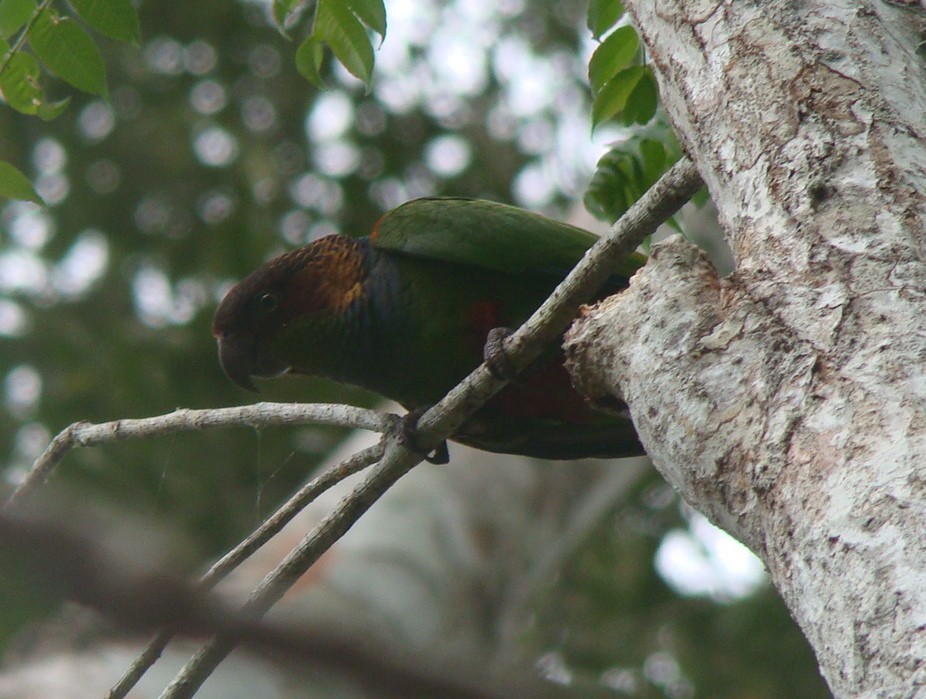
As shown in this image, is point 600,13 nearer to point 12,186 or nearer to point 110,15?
point 110,15

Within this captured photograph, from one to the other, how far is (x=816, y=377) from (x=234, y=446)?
6.84 meters

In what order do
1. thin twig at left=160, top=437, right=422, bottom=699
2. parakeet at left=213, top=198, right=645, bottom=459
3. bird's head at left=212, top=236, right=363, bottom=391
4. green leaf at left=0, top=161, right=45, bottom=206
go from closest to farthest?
1. thin twig at left=160, top=437, right=422, bottom=699
2. green leaf at left=0, top=161, right=45, bottom=206
3. parakeet at left=213, top=198, right=645, bottom=459
4. bird's head at left=212, top=236, right=363, bottom=391

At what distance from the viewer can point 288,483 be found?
869 centimetres

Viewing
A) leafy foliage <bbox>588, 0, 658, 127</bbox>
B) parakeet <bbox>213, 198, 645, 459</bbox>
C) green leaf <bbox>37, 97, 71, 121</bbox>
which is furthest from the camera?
parakeet <bbox>213, 198, 645, 459</bbox>

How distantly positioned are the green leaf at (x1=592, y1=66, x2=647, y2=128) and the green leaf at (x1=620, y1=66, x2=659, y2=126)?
0.01 metres

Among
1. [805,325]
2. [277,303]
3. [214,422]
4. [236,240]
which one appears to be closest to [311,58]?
[214,422]

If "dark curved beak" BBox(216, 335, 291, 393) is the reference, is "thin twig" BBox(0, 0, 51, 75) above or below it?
below

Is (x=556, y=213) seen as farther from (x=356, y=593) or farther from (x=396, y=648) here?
(x=396, y=648)

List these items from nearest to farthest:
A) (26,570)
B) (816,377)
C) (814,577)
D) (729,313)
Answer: (26,570), (814,577), (816,377), (729,313)

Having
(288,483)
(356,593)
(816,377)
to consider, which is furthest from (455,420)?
(288,483)

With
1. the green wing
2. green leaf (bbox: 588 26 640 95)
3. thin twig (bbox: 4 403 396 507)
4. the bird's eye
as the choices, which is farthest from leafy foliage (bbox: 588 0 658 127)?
the bird's eye

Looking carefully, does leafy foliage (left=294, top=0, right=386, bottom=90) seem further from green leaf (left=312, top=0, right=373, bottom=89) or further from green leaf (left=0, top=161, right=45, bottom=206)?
green leaf (left=0, top=161, right=45, bottom=206)

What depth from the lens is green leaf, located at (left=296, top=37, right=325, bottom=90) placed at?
2.67 meters

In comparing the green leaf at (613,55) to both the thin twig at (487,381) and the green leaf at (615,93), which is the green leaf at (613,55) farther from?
the thin twig at (487,381)
